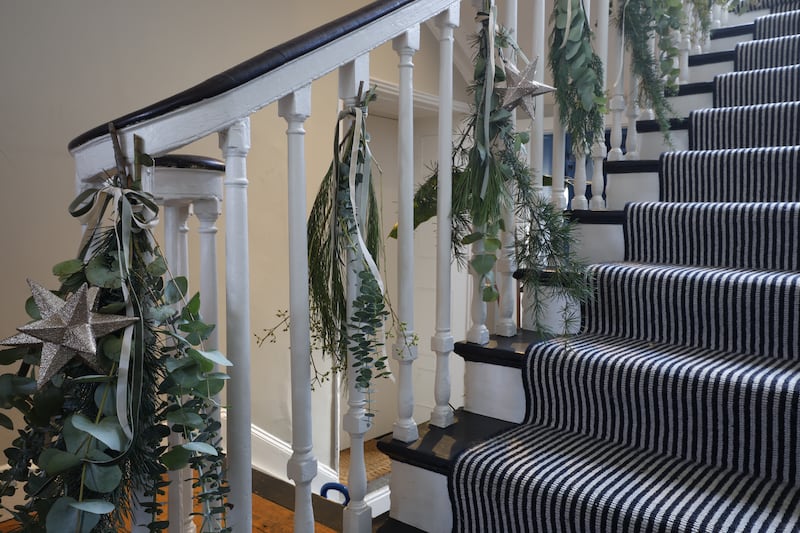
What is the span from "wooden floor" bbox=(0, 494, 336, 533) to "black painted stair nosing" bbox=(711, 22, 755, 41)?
2405 millimetres

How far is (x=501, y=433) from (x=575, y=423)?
0.50 feet

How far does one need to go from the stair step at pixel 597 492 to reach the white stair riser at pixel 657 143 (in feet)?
3.72

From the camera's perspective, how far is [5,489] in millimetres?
730

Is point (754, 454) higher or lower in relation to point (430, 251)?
lower

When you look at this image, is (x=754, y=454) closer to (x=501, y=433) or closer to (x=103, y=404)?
(x=501, y=433)

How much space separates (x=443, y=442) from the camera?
1.17 m

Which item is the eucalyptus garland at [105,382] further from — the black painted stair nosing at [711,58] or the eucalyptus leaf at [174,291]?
the black painted stair nosing at [711,58]

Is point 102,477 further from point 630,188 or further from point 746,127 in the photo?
point 746,127

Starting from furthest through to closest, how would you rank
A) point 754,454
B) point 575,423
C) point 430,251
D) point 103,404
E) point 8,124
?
point 430,251 → point 8,124 → point 575,423 → point 754,454 → point 103,404

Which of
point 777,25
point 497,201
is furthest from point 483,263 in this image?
point 777,25

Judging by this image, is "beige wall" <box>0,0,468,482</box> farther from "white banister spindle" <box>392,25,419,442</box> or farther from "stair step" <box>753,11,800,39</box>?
"stair step" <box>753,11,800,39</box>

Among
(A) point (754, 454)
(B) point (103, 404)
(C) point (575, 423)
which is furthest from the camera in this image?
(C) point (575, 423)

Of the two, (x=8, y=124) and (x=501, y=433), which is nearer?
(x=501, y=433)

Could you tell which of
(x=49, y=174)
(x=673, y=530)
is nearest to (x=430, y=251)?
(x=49, y=174)
